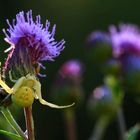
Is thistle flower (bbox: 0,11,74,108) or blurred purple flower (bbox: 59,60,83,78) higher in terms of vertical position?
thistle flower (bbox: 0,11,74,108)

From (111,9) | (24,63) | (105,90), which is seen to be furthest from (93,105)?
(111,9)

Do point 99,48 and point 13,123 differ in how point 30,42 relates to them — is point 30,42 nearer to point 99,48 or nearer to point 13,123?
point 13,123

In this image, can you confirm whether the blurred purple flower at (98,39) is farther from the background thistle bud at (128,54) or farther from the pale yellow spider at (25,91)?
the pale yellow spider at (25,91)

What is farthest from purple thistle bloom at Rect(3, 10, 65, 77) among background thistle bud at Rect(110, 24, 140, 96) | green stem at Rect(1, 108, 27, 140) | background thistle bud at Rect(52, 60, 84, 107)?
background thistle bud at Rect(52, 60, 84, 107)

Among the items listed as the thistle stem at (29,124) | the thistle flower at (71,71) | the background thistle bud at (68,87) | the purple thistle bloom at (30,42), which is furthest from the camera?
the thistle flower at (71,71)

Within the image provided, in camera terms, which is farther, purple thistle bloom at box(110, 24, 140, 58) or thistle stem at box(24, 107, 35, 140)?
purple thistle bloom at box(110, 24, 140, 58)

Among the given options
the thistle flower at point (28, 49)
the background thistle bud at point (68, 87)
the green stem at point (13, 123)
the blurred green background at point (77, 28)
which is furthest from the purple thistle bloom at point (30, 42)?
the blurred green background at point (77, 28)

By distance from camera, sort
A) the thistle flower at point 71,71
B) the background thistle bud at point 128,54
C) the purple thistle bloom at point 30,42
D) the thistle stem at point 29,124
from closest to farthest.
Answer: the thistle stem at point 29,124, the purple thistle bloom at point 30,42, the background thistle bud at point 128,54, the thistle flower at point 71,71

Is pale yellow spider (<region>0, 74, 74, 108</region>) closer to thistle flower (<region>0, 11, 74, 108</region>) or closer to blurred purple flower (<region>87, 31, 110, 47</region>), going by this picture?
thistle flower (<region>0, 11, 74, 108</region>)
